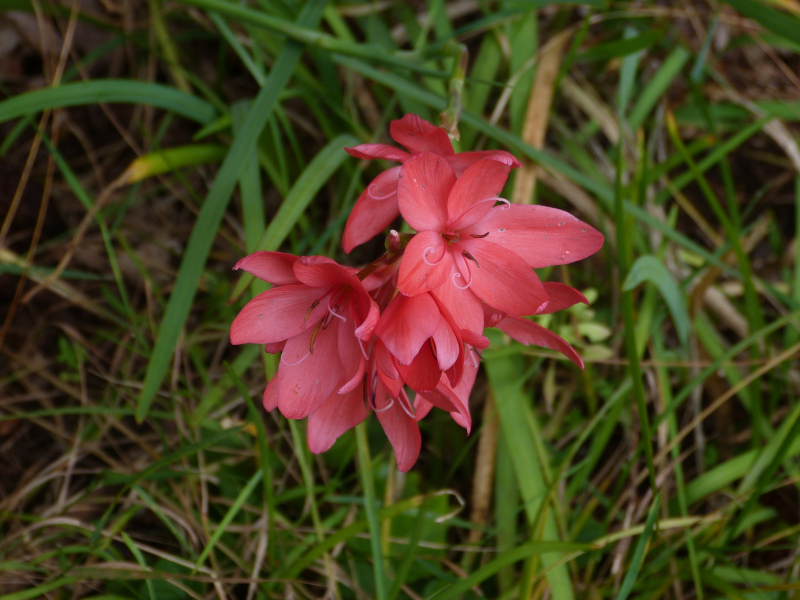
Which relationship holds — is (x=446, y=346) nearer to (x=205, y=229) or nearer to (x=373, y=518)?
(x=373, y=518)

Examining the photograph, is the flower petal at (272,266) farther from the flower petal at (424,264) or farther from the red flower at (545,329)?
the red flower at (545,329)

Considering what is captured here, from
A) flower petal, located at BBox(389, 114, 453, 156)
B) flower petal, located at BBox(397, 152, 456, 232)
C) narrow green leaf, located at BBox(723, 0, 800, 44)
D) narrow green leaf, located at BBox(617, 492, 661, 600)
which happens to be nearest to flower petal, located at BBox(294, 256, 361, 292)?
flower petal, located at BBox(397, 152, 456, 232)

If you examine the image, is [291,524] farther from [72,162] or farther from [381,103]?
[72,162]

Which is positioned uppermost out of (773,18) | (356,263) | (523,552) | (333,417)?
(773,18)

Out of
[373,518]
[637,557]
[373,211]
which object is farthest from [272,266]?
[637,557]

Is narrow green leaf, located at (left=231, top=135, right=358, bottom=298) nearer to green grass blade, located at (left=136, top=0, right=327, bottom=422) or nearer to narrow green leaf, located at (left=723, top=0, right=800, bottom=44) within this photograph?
green grass blade, located at (left=136, top=0, right=327, bottom=422)

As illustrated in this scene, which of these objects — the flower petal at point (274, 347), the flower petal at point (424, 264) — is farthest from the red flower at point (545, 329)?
the flower petal at point (274, 347)

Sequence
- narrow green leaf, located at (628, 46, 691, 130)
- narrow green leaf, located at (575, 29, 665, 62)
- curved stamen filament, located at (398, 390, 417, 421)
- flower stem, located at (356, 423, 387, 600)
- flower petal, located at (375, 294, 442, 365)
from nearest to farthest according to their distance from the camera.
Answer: flower petal, located at (375, 294, 442, 365) < curved stamen filament, located at (398, 390, 417, 421) < flower stem, located at (356, 423, 387, 600) < narrow green leaf, located at (575, 29, 665, 62) < narrow green leaf, located at (628, 46, 691, 130)
